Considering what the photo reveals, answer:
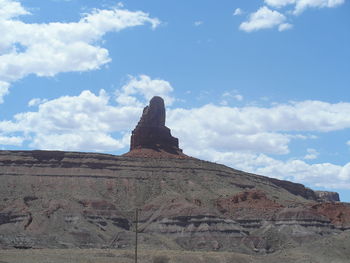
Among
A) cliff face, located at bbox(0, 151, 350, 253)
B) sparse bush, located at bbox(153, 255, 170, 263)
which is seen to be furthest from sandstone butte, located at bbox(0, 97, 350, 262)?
sparse bush, located at bbox(153, 255, 170, 263)

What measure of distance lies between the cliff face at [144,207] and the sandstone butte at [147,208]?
21cm

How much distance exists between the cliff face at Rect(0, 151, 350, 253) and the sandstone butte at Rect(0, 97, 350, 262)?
0.21 metres

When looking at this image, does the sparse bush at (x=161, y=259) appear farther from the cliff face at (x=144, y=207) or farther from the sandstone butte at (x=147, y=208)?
the cliff face at (x=144, y=207)

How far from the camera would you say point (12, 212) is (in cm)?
15225

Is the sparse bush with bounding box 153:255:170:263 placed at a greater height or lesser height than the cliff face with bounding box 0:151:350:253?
lesser

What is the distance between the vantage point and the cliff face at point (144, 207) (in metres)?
145

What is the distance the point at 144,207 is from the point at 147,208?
1.67 metres

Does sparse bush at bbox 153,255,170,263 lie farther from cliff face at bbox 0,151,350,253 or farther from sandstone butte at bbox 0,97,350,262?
cliff face at bbox 0,151,350,253

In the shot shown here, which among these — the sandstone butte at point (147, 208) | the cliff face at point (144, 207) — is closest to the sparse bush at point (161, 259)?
the sandstone butte at point (147, 208)

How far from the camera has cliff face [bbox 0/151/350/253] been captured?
145 metres

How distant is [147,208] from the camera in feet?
535

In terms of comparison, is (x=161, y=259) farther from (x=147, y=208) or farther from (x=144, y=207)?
(x=144, y=207)

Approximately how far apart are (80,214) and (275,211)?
1674 inches

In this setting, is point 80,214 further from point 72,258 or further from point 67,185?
point 72,258
